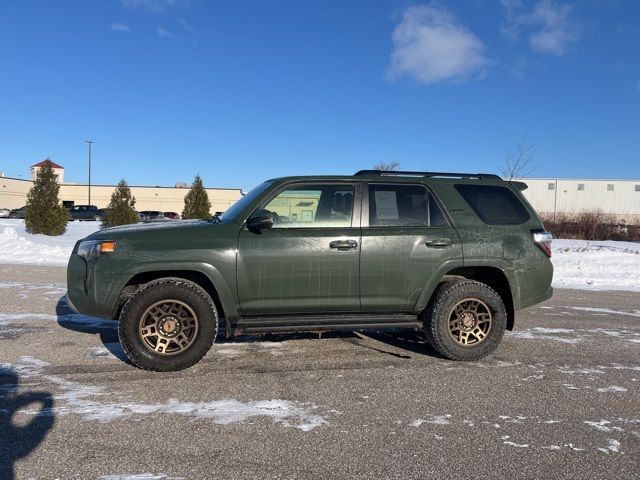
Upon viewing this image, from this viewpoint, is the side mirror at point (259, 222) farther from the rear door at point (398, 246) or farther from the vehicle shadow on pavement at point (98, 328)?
the vehicle shadow on pavement at point (98, 328)

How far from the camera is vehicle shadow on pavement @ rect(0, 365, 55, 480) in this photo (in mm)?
2830

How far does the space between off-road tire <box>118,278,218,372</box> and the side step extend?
33 cm

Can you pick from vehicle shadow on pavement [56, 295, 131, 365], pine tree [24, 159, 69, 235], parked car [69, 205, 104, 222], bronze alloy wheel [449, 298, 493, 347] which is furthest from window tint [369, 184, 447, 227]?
parked car [69, 205, 104, 222]

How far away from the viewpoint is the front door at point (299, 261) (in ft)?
14.7

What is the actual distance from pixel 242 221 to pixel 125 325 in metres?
1.43

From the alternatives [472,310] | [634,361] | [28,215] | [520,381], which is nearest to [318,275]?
[472,310]

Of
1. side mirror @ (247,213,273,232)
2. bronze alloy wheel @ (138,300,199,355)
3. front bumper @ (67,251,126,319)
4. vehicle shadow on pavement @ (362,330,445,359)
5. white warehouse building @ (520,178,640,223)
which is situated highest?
white warehouse building @ (520,178,640,223)

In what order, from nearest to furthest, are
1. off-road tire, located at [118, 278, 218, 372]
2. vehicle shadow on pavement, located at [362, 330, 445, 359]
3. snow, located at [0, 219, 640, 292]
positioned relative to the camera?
off-road tire, located at [118, 278, 218, 372], vehicle shadow on pavement, located at [362, 330, 445, 359], snow, located at [0, 219, 640, 292]

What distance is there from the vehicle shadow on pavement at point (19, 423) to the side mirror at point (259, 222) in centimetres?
217

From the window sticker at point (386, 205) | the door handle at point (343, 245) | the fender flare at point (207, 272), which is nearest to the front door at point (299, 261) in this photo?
the door handle at point (343, 245)

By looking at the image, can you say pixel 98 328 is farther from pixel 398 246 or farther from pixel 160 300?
pixel 398 246

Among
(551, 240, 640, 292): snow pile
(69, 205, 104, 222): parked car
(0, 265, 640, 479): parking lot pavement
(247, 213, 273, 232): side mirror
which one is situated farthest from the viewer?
(69, 205, 104, 222): parked car

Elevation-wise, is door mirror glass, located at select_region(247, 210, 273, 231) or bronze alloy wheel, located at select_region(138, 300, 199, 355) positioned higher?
door mirror glass, located at select_region(247, 210, 273, 231)

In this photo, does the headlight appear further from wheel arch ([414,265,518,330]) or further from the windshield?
wheel arch ([414,265,518,330])
